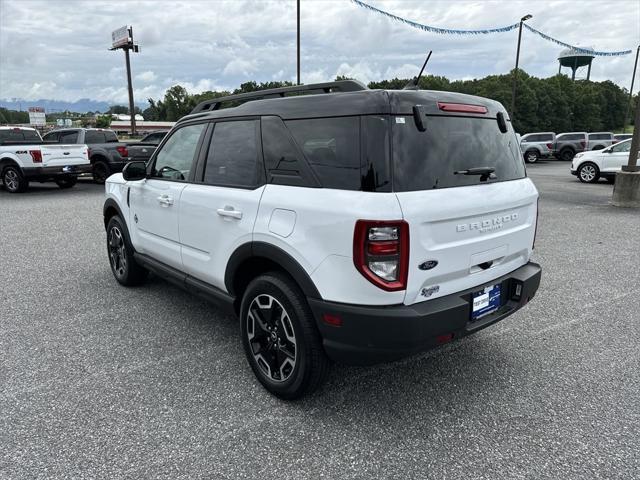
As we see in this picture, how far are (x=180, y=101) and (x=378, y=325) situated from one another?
302ft

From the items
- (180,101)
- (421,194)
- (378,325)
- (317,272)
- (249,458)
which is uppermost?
(180,101)

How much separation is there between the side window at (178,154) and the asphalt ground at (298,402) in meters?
1.31

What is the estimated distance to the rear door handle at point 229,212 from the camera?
3.09m

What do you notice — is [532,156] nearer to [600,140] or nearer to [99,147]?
[600,140]

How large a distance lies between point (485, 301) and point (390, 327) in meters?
0.77

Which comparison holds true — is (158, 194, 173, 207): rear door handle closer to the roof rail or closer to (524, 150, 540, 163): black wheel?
the roof rail

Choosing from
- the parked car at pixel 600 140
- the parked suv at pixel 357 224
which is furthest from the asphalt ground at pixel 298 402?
the parked car at pixel 600 140

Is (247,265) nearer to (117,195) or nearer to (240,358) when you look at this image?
(240,358)

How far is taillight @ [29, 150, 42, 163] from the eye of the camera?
12406 millimetres

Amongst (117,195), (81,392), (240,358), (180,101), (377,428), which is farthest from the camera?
(180,101)

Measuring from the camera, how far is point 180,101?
286ft

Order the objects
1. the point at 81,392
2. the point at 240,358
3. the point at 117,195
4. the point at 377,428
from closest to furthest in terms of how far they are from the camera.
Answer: the point at 377,428 → the point at 81,392 → the point at 240,358 → the point at 117,195

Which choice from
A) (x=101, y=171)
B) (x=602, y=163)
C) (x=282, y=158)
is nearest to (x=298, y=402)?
(x=282, y=158)

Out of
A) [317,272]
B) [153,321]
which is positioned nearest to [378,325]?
[317,272]
